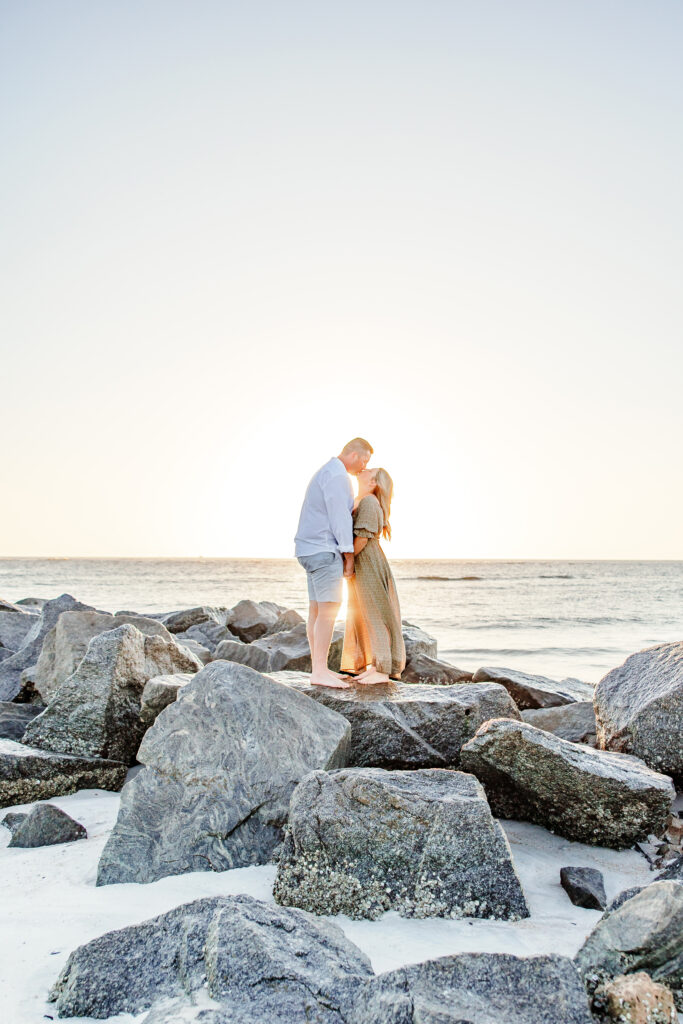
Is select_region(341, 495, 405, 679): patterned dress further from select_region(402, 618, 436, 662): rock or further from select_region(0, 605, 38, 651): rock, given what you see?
select_region(0, 605, 38, 651): rock

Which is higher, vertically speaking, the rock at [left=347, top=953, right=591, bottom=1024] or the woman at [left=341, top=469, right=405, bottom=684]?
the woman at [left=341, top=469, right=405, bottom=684]

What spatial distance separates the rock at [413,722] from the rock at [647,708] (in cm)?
79

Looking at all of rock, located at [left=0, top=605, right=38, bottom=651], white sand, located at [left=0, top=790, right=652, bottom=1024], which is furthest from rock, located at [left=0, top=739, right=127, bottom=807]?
rock, located at [left=0, top=605, right=38, bottom=651]

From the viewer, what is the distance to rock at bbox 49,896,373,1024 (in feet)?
8.34

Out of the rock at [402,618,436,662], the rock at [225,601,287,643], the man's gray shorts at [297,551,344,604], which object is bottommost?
the rock at [225,601,287,643]

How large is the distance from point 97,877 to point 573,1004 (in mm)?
2557

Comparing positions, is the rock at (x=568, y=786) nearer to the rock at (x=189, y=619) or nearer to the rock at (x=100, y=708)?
the rock at (x=100, y=708)

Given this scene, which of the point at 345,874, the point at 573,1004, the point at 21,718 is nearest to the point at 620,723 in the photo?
the point at 345,874

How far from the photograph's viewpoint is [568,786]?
446cm

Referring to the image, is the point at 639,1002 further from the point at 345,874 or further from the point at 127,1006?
the point at 127,1006

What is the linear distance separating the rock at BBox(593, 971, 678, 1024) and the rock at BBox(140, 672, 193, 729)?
365cm

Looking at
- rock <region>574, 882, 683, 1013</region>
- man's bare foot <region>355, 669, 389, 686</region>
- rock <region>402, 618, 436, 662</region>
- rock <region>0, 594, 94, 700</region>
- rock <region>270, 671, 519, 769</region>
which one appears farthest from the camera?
rock <region>402, 618, 436, 662</region>

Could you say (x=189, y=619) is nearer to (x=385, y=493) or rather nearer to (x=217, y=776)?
(x=385, y=493)

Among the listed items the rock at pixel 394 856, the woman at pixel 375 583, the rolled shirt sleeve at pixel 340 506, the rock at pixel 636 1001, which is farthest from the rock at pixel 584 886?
the rolled shirt sleeve at pixel 340 506
